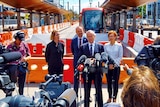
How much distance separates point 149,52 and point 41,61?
685 centimetres

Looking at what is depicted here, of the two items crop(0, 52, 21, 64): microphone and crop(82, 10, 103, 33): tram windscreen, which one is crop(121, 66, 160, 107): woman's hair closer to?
crop(0, 52, 21, 64): microphone

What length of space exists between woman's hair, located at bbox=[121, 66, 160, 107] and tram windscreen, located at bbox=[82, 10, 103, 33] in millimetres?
33314

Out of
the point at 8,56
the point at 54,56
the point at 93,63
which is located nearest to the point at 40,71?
the point at 54,56

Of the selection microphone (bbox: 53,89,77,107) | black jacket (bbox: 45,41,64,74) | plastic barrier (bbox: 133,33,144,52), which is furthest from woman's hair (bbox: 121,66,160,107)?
plastic barrier (bbox: 133,33,144,52)

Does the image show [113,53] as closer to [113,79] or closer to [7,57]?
[113,79]

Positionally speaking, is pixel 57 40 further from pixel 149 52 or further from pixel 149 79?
pixel 149 79

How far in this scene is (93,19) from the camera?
35.5 metres

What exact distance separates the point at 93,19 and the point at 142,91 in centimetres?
3362

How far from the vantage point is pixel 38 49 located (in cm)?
1722

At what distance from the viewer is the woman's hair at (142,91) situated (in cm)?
208

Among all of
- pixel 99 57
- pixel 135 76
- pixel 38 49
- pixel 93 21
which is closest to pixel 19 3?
pixel 93 21

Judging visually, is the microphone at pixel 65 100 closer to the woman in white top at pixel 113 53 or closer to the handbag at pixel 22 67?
the handbag at pixel 22 67

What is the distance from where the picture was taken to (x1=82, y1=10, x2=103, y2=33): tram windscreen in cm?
3538

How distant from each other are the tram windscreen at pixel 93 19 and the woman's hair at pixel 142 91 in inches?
1312
